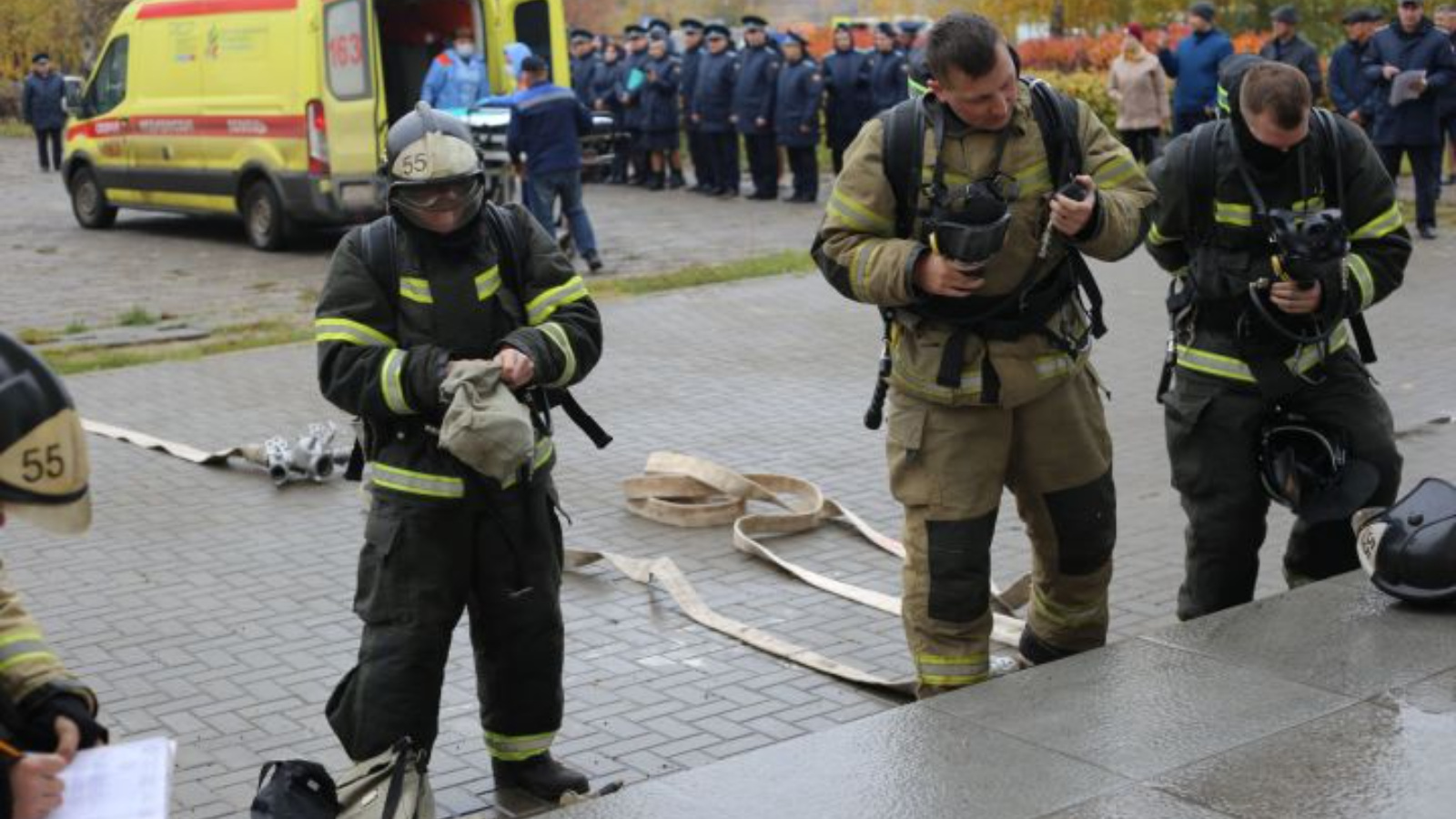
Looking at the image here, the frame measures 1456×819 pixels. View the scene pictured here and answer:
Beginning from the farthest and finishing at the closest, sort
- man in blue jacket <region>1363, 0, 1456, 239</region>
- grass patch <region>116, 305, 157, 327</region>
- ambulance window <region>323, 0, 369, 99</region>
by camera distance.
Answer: ambulance window <region>323, 0, 369, 99</region> < man in blue jacket <region>1363, 0, 1456, 239</region> < grass patch <region>116, 305, 157, 327</region>

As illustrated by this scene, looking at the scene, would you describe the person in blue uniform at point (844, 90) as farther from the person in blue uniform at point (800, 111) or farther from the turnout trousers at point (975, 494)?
the turnout trousers at point (975, 494)

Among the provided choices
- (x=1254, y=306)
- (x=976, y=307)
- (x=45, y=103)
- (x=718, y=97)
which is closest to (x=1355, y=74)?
(x=718, y=97)

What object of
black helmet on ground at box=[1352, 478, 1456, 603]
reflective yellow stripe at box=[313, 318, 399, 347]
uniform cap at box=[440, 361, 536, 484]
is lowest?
black helmet on ground at box=[1352, 478, 1456, 603]

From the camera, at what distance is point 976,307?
4.96 m

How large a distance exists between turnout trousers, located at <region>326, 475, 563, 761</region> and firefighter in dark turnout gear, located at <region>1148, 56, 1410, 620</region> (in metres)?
1.97

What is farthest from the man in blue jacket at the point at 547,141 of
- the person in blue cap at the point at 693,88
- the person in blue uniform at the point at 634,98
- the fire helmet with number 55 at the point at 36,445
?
the fire helmet with number 55 at the point at 36,445

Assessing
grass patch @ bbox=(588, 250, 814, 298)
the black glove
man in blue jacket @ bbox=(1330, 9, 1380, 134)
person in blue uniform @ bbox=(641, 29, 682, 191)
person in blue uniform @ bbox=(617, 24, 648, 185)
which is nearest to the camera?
the black glove

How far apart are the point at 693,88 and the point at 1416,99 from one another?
30.3 feet

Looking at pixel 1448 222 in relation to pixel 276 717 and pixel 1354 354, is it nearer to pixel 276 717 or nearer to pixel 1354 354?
pixel 1354 354

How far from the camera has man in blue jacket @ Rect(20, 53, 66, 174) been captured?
28031 mm

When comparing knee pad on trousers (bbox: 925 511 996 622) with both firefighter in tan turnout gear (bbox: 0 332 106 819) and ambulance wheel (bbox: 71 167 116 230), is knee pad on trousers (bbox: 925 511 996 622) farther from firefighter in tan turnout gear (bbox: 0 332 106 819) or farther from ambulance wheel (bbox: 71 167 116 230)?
ambulance wheel (bbox: 71 167 116 230)

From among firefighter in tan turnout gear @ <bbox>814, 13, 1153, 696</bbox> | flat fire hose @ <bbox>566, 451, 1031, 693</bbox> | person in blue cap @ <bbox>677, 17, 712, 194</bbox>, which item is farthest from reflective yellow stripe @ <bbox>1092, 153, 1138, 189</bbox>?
person in blue cap @ <bbox>677, 17, 712, 194</bbox>

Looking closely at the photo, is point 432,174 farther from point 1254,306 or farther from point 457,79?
point 457,79

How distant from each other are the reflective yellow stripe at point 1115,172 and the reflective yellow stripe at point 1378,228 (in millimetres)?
850
